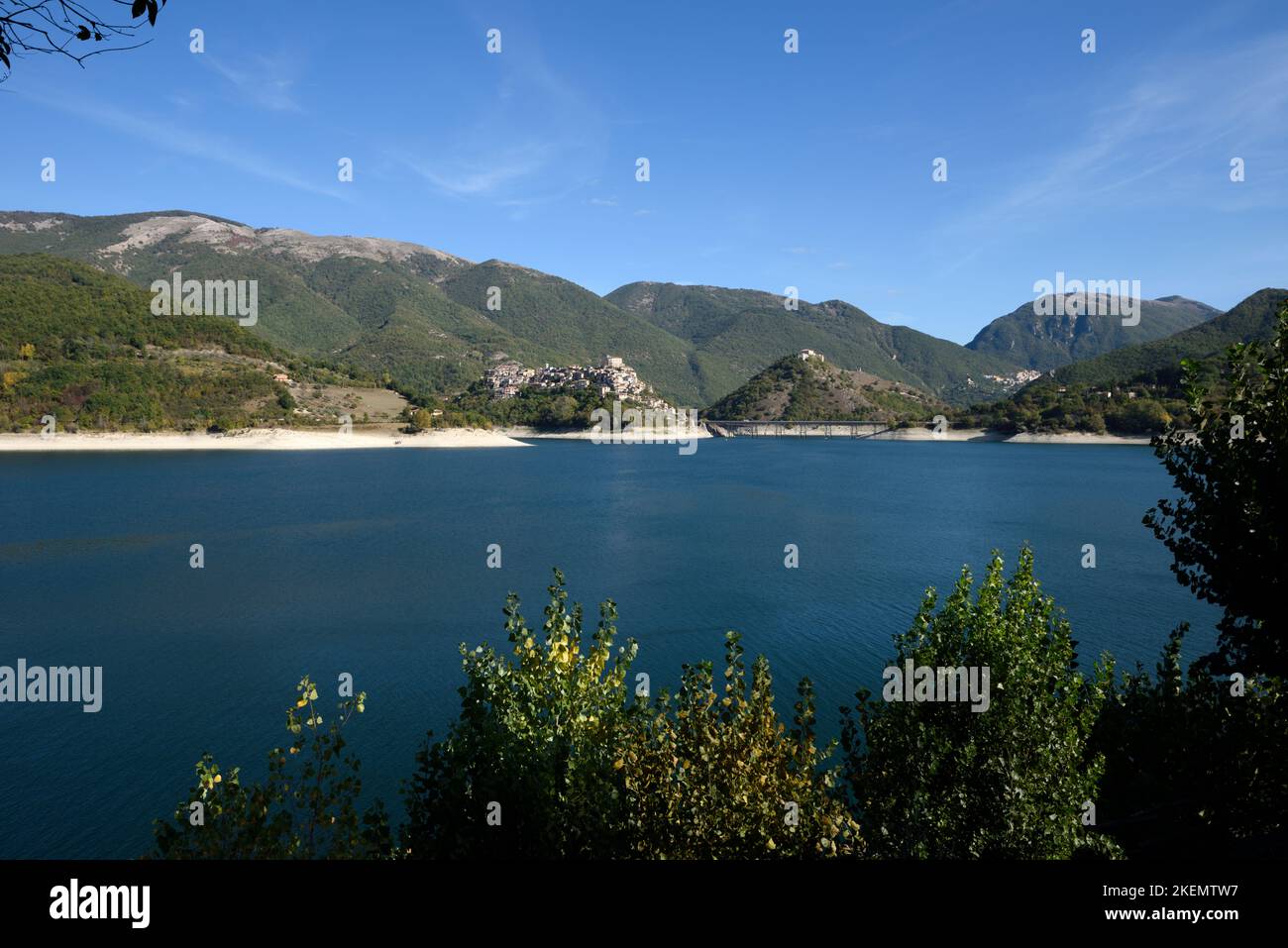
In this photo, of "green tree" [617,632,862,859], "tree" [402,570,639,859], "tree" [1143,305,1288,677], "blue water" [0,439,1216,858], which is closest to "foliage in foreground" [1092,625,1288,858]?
"tree" [1143,305,1288,677]

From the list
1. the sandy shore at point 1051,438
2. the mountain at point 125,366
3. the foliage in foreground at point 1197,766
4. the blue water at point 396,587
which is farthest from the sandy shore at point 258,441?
the foliage in foreground at point 1197,766

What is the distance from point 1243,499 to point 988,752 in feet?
16.1

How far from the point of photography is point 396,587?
38.5 metres

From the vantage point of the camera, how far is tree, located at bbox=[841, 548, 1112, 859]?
8984 mm

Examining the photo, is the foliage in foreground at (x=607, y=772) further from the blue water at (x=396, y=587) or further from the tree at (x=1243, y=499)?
the blue water at (x=396, y=587)

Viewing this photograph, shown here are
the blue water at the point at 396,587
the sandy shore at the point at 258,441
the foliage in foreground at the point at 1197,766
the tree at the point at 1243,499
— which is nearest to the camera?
the tree at the point at 1243,499

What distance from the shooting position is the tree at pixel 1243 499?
9750mm

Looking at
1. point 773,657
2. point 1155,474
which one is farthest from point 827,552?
point 1155,474

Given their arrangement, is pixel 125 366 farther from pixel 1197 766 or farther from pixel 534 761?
pixel 1197 766

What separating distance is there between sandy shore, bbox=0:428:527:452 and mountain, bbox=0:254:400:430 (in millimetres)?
2495

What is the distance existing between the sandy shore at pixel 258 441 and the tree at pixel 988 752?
142 meters

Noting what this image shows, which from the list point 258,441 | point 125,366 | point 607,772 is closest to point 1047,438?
point 258,441

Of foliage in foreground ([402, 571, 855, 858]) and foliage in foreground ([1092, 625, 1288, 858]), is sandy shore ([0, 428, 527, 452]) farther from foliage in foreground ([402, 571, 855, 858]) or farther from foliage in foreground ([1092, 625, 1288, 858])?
foliage in foreground ([1092, 625, 1288, 858])
